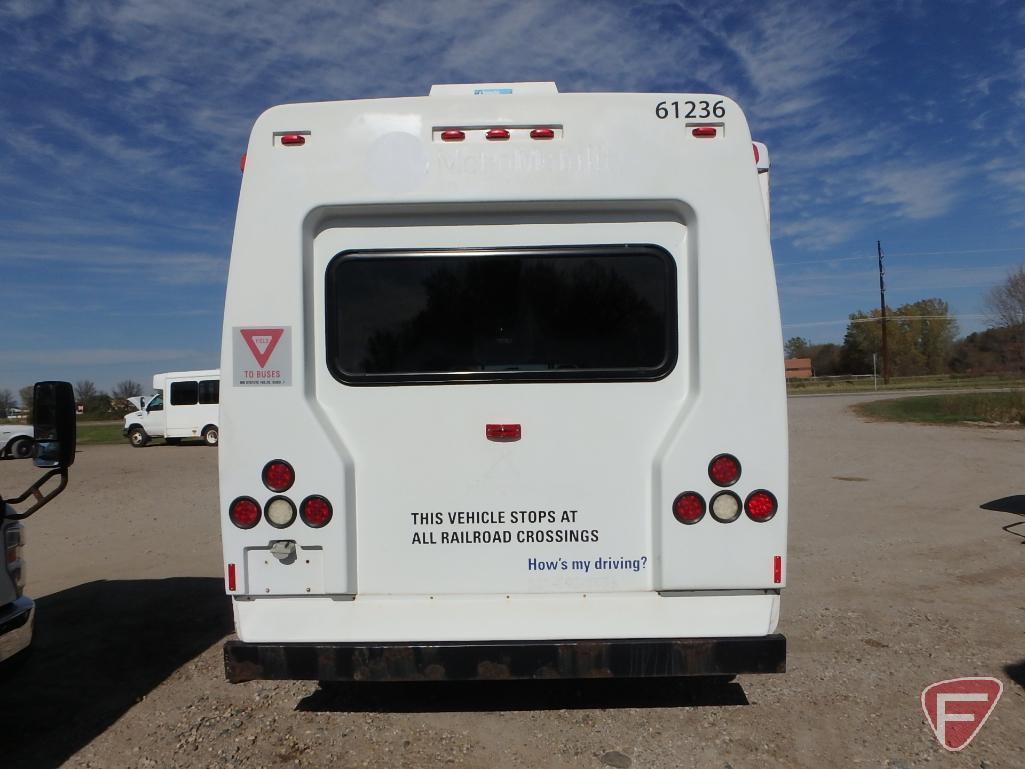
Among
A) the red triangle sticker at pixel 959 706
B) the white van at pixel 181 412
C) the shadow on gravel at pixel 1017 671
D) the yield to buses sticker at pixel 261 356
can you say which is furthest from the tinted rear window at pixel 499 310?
the white van at pixel 181 412

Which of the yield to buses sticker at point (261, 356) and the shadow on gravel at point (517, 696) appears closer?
the yield to buses sticker at point (261, 356)

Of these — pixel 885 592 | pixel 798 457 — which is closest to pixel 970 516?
pixel 885 592

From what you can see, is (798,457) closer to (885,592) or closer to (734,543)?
(885,592)

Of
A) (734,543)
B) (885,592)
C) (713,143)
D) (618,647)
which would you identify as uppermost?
(713,143)

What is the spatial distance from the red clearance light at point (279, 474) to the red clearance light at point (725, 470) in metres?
1.85

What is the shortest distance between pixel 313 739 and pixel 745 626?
2164mm

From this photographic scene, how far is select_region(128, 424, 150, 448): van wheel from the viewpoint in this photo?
24734 millimetres

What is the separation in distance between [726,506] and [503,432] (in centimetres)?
103

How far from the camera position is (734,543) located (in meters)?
3.29

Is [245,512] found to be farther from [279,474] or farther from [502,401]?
[502,401]

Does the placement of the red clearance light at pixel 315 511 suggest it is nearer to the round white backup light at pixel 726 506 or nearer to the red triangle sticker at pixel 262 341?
the red triangle sticker at pixel 262 341

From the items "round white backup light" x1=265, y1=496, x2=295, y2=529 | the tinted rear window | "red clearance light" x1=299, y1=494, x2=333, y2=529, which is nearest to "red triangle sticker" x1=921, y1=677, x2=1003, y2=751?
the tinted rear window

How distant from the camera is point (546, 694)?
4168 mm

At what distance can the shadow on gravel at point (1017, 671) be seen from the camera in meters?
4.29
